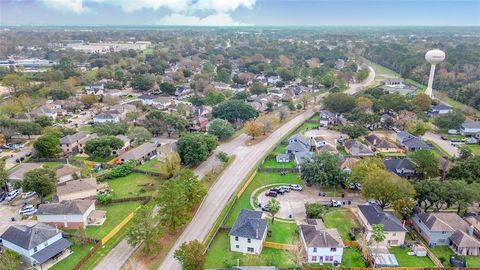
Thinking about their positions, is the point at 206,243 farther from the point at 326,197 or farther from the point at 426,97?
the point at 426,97

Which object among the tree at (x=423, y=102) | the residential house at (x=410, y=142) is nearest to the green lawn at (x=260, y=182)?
the residential house at (x=410, y=142)

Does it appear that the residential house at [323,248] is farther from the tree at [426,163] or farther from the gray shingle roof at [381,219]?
the tree at [426,163]

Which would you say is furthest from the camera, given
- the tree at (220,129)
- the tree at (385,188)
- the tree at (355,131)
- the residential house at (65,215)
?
the tree at (220,129)

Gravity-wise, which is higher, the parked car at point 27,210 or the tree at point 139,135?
the tree at point 139,135

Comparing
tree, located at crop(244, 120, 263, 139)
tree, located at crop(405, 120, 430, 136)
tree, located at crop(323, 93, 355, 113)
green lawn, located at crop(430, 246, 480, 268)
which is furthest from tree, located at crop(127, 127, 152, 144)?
tree, located at crop(405, 120, 430, 136)

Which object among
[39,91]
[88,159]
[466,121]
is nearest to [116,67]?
[39,91]
